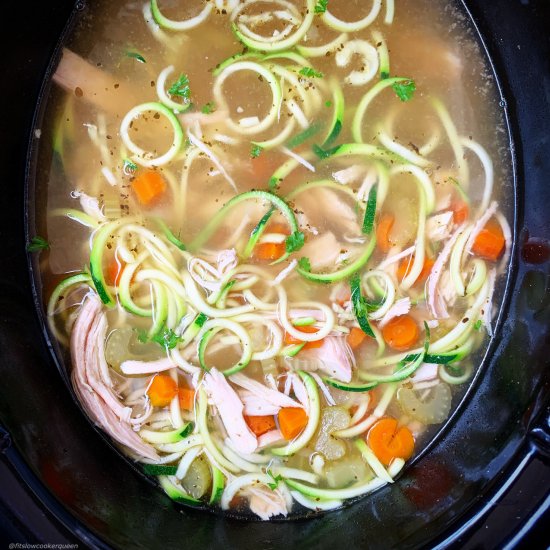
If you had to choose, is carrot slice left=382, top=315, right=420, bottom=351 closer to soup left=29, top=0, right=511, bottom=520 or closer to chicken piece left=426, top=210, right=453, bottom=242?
soup left=29, top=0, right=511, bottom=520

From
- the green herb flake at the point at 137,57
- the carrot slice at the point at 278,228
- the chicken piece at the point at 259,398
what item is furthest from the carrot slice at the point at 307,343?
the green herb flake at the point at 137,57

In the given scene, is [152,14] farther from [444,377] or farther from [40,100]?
[444,377]

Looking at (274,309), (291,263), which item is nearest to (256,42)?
(291,263)

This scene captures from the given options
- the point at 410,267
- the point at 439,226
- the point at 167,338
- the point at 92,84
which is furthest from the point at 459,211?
the point at 92,84

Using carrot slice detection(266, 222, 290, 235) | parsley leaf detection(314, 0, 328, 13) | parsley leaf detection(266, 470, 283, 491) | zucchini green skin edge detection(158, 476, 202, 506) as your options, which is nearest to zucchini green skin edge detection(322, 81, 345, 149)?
parsley leaf detection(314, 0, 328, 13)

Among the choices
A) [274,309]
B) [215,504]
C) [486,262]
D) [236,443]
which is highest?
[486,262]
